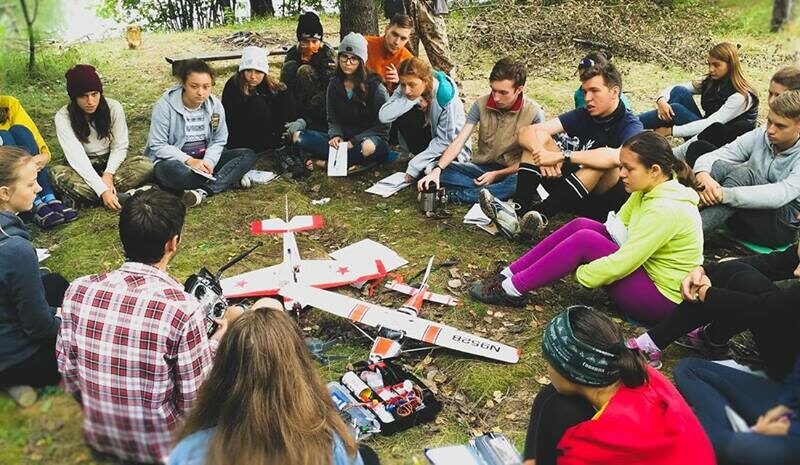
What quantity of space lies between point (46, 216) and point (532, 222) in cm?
402

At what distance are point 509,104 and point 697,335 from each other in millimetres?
2440

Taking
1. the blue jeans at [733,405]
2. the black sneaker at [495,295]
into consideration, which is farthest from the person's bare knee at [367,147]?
the blue jeans at [733,405]

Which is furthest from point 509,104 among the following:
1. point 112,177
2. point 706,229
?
point 112,177

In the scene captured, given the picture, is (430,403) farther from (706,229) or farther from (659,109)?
(659,109)

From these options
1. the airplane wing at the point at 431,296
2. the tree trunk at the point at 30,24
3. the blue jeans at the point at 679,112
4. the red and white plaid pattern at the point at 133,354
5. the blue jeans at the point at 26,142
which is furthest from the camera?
the tree trunk at the point at 30,24

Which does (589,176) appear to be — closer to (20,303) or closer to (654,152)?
(654,152)

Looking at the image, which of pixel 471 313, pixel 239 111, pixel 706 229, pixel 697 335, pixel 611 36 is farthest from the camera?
pixel 611 36

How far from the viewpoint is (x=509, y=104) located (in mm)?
5105

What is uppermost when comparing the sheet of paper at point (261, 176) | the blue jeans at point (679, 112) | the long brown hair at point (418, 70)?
the long brown hair at point (418, 70)

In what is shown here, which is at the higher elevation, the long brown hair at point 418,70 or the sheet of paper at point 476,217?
the long brown hair at point 418,70

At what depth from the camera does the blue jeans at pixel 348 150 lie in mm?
5977

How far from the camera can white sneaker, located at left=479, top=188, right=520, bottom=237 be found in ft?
15.5

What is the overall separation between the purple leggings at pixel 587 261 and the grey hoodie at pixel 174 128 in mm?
3222

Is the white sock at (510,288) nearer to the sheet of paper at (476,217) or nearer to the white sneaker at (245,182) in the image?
the sheet of paper at (476,217)
